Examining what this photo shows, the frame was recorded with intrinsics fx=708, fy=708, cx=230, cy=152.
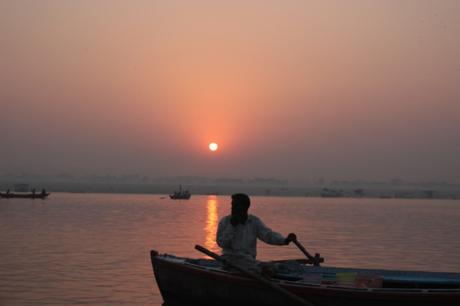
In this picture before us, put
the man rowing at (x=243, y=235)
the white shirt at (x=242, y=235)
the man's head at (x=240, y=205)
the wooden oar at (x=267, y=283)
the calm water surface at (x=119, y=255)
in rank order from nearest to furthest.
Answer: the wooden oar at (x=267, y=283) < the man's head at (x=240, y=205) < the man rowing at (x=243, y=235) < the white shirt at (x=242, y=235) < the calm water surface at (x=119, y=255)

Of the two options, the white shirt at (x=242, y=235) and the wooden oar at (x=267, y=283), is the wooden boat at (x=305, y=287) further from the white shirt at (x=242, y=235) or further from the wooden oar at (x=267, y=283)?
the white shirt at (x=242, y=235)

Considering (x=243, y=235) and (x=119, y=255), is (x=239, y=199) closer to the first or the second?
(x=243, y=235)

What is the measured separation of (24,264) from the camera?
73.4 feet

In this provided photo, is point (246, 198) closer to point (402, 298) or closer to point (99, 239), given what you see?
point (402, 298)

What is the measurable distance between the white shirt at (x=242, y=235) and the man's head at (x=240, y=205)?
→ 0.28 m

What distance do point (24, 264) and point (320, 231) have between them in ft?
79.0

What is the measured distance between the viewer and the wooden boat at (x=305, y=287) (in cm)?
1227

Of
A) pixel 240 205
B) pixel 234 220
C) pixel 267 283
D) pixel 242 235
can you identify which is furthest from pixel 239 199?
pixel 267 283

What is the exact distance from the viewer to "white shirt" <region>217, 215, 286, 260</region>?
43.2 ft

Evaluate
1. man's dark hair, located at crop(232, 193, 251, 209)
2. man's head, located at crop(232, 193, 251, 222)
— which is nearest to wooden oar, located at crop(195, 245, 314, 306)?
man's head, located at crop(232, 193, 251, 222)

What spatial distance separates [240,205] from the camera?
12789mm

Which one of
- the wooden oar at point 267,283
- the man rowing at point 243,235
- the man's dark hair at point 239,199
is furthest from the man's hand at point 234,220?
the wooden oar at point 267,283

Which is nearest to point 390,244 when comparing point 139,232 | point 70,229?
point 139,232

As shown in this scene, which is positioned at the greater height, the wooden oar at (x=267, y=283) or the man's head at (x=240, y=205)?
the man's head at (x=240, y=205)
